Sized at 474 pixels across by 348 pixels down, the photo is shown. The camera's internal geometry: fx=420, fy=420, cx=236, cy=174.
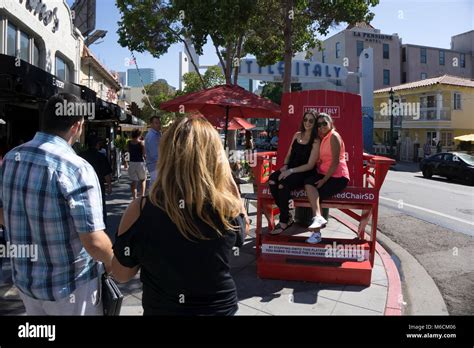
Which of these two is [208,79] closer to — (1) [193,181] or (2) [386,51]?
(2) [386,51]

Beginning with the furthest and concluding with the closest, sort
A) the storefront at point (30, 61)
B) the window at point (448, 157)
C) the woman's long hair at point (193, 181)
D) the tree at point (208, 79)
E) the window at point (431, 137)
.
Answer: the tree at point (208, 79) < the window at point (431, 137) < the window at point (448, 157) < the storefront at point (30, 61) < the woman's long hair at point (193, 181)

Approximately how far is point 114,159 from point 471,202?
474 inches

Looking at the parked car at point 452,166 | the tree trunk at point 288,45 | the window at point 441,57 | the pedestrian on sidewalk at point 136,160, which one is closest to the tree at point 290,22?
the tree trunk at point 288,45

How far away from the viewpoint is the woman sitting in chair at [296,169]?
526cm

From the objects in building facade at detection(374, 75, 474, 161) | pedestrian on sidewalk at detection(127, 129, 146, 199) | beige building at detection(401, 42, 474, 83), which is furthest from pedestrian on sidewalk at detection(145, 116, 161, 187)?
beige building at detection(401, 42, 474, 83)

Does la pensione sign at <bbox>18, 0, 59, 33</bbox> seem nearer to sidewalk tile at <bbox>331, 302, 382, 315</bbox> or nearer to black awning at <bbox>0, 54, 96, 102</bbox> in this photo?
black awning at <bbox>0, 54, 96, 102</bbox>

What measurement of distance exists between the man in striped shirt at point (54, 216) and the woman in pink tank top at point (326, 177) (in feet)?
10.7

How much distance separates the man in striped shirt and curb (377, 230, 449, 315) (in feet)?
11.3

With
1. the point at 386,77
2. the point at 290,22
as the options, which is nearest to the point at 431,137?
the point at 386,77

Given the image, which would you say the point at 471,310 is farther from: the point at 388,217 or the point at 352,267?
the point at 388,217

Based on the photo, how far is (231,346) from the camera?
2.52 meters

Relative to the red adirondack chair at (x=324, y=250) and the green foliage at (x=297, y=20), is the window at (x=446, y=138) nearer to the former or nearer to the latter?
the green foliage at (x=297, y=20)

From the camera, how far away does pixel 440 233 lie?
8.00 m

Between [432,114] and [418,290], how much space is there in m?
30.8
